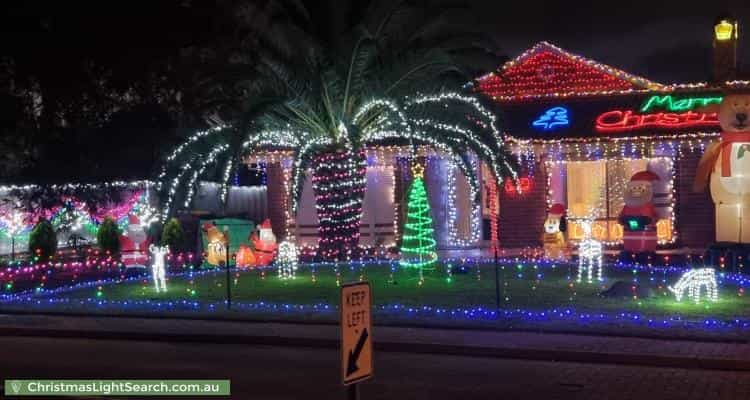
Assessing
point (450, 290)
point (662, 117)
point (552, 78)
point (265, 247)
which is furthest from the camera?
point (552, 78)

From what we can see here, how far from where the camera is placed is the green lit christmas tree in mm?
19734

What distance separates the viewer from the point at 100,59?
56.8ft

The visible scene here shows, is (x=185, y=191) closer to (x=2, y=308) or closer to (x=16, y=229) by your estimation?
(x=2, y=308)

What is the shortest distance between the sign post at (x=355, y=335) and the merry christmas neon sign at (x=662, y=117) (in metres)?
21.2

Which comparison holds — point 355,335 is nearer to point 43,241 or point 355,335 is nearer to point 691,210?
point 43,241

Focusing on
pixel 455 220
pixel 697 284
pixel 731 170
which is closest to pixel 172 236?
pixel 455 220

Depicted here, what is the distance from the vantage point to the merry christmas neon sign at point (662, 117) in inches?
1004

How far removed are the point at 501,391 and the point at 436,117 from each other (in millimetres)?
12240

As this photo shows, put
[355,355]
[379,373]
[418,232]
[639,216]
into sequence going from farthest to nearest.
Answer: [639,216] → [418,232] → [379,373] → [355,355]

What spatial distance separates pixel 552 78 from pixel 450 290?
11633 mm

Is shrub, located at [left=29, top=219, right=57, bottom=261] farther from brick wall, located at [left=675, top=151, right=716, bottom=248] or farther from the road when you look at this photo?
brick wall, located at [left=675, top=151, right=716, bottom=248]

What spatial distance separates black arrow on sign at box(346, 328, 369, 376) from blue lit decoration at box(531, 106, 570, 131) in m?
21.3

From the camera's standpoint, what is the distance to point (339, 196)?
74.3 ft

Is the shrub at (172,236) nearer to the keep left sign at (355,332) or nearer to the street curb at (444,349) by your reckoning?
the street curb at (444,349)
